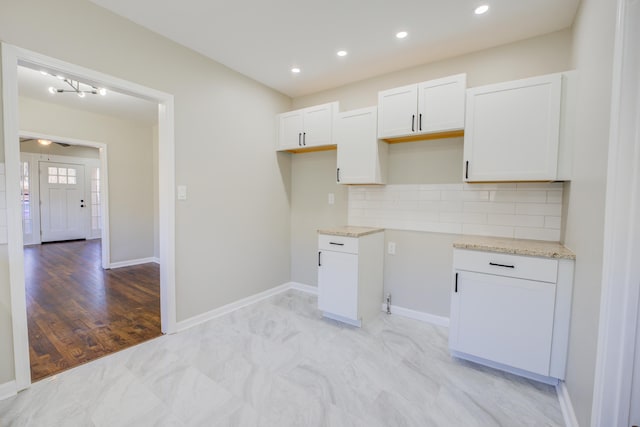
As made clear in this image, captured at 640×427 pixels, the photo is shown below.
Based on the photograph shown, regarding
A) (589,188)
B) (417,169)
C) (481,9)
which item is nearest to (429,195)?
(417,169)

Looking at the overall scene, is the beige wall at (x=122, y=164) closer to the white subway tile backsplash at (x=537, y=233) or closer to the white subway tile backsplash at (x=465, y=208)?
the white subway tile backsplash at (x=465, y=208)

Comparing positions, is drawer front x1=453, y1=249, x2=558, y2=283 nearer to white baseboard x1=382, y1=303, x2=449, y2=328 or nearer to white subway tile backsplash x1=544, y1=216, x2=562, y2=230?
white subway tile backsplash x1=544, y1=216, x2=562, y2=230

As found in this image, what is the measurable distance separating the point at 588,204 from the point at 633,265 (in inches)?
22.5

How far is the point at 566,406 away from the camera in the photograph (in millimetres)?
1606

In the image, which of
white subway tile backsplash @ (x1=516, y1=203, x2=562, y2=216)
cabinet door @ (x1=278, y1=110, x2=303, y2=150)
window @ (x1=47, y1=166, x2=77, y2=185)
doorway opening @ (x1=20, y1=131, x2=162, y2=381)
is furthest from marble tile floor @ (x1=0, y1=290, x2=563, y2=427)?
window @ (x1=47, y1=166, x2=77, y2=185)

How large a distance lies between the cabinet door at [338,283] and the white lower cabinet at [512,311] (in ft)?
2.83

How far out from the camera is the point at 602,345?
1144 millimetres

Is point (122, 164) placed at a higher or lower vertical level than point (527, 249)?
higher

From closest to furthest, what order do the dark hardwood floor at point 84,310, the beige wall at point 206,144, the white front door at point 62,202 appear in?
the beige wall at point 206,144, the dark hardwood floor at point 84,310, the white front door at point 62,202

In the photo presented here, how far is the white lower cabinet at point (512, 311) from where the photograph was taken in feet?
5.79

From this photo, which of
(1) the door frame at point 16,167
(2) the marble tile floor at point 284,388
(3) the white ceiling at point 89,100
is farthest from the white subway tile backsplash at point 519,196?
(3) the white ceiling at point 89,100

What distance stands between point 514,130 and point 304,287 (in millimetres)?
2824

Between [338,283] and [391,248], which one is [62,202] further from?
[391,248]

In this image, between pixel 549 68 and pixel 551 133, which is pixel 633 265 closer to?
pixel 551 133
